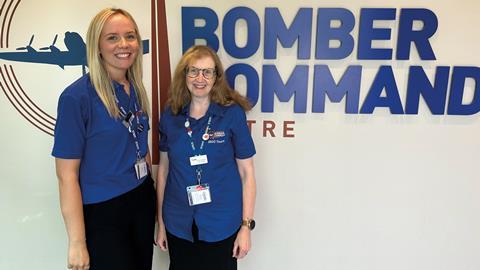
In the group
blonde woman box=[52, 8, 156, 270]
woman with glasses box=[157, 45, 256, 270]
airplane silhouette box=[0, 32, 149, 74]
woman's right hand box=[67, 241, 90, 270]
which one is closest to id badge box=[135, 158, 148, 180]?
blonde woman box=[52, 8, 156, 270]

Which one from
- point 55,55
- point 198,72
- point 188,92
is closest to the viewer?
point 198,72

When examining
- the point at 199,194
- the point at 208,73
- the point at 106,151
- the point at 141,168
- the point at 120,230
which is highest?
the point at 208,73

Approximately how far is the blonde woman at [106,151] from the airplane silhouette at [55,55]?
477 millimetres

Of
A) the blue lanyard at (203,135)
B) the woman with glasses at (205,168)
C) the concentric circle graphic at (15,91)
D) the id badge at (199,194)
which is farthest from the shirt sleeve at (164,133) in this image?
the concentric circle graphic at (15,91)

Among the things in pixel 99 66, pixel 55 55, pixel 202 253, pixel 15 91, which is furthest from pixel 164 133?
pixel 15 91

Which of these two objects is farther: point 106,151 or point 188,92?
point 188,92

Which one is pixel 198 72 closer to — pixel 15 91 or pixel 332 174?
pixel 332 174

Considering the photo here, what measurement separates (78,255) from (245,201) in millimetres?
692

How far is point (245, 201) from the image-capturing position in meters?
1.71

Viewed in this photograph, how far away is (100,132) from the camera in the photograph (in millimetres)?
1427

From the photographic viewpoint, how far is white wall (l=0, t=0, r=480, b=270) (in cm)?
192

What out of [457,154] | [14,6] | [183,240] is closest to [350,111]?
[457,154]

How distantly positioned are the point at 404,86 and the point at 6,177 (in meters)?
2.14

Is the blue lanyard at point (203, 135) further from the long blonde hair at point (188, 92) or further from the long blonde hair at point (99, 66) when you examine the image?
the long blonde hair at point (99, 66)
